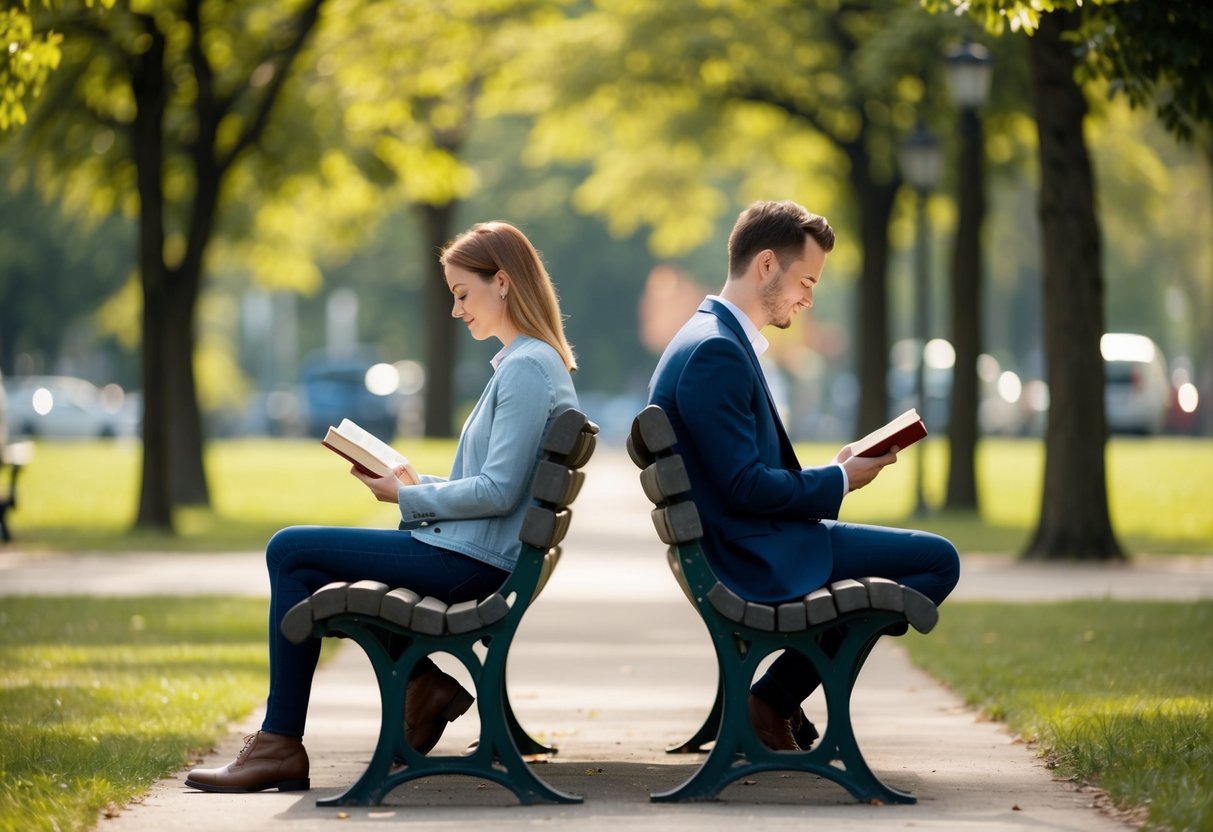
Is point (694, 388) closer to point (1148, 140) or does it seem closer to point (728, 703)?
point (728, 703)

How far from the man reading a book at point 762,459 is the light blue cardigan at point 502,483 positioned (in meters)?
0.34

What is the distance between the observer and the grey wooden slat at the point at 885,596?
19.2 feet

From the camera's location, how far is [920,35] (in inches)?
851

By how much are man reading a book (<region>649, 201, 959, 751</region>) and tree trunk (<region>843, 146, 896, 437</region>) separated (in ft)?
69.6

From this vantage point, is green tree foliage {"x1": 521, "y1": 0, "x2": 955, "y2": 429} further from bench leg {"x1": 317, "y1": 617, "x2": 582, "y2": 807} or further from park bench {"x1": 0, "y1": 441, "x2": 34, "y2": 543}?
bench leg {"x1": 317, "y1": 617, "x2": 582, "y2": 807}

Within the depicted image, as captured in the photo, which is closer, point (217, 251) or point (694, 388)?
point (694, 388)

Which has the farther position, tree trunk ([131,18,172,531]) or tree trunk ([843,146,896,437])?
tree trunk ([843,146,896,437])

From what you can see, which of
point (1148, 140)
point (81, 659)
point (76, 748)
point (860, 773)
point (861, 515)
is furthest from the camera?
point (1148, 140)

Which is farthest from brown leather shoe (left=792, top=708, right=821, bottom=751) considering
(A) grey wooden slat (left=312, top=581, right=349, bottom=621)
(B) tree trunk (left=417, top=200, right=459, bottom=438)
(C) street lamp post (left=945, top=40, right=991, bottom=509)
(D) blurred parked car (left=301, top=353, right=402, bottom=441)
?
(D) blurred parked car (left=301, top=353, right=402, bottom=441)

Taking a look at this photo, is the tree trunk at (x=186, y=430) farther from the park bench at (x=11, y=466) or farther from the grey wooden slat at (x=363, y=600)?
the grey wooden slat at (x=363, y=600)

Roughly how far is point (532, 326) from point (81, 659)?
173 inches

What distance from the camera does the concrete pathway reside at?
5.72m

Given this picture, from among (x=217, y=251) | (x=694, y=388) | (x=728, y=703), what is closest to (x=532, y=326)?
(x=694, y=388)

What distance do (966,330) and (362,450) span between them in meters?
16.7
